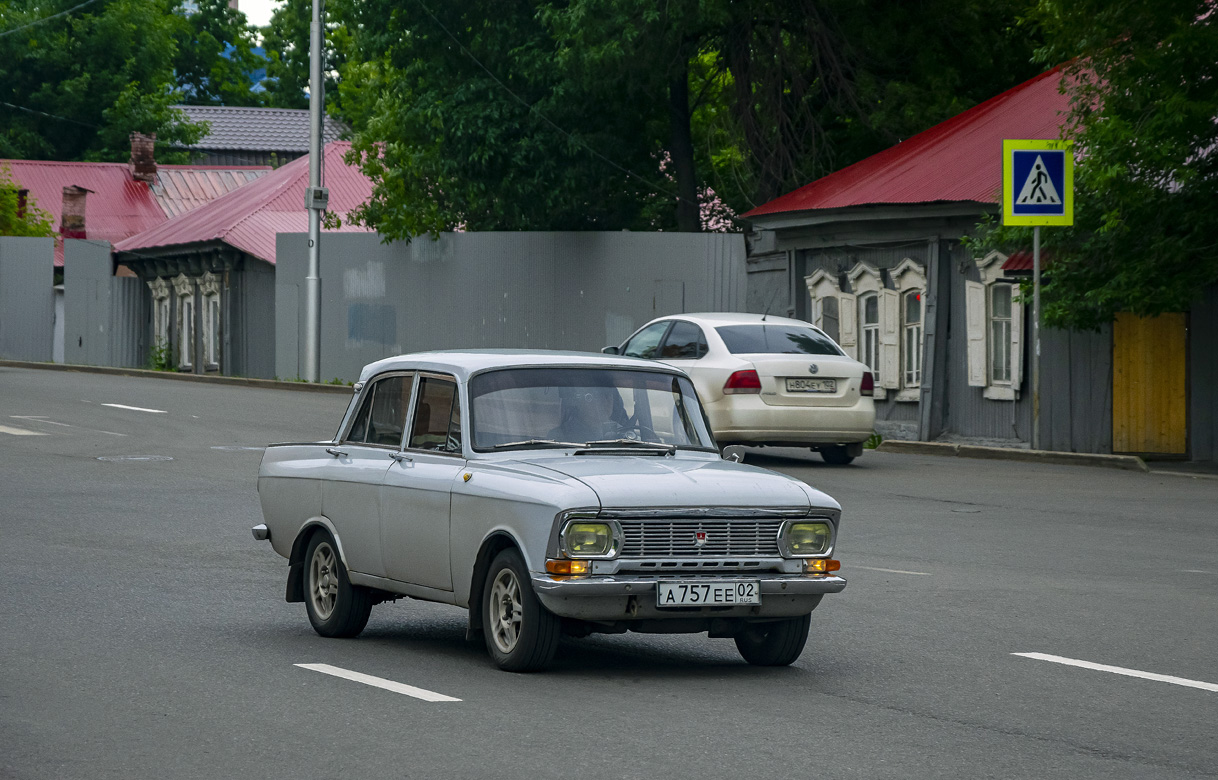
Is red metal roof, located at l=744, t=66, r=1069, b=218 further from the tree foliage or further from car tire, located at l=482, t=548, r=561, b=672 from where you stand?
car tire, located at l=482, t=548, r=561, b=672

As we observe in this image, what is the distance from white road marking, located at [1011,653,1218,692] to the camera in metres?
7.93

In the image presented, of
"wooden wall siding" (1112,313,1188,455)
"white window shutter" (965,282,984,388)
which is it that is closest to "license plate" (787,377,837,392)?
"wooden wall siding" (1112,313,1188,455)

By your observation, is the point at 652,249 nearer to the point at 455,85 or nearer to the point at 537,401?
the point at 455,85

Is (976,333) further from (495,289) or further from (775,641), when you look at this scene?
(775,641)

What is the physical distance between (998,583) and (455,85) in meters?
24.8

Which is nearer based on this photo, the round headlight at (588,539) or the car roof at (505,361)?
the round headlight at (588,539)

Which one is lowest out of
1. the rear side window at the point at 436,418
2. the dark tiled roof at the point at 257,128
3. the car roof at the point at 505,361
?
the rear side window at the point at 436,418

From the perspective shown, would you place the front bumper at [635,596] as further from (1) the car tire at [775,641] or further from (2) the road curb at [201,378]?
(2) the road curb at [201,378]

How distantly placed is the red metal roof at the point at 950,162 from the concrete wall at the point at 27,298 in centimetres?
3231

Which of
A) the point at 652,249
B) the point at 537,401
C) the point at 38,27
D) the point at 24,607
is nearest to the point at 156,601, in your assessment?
the point at 24,607

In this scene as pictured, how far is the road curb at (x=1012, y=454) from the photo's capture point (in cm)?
2097

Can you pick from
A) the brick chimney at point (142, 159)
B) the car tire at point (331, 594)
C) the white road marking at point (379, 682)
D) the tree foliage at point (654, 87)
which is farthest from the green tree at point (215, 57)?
the white road marking at point (379, 682)

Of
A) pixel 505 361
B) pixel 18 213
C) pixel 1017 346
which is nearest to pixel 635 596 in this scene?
pixel 505 361

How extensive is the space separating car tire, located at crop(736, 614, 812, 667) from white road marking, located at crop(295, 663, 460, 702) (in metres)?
1.57
